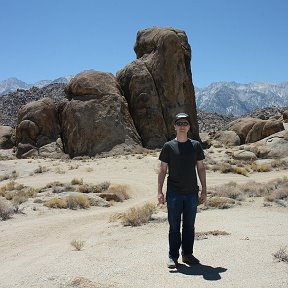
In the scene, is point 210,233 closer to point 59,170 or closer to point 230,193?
point 230,193

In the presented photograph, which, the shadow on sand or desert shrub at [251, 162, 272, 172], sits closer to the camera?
the shadow on sand

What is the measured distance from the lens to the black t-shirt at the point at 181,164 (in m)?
7.20

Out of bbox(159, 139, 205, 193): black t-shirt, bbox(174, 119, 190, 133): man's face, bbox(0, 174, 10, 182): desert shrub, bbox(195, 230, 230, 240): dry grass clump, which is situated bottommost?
bbox(0, 174, 10, 182): desert shrub

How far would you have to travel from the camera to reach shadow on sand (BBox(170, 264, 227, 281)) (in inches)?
265

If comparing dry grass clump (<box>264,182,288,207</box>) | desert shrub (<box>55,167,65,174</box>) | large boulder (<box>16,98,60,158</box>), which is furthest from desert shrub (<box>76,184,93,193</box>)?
large boulder (<box>16,98,60,158</box>)

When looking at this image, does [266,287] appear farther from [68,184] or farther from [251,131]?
[251,131]

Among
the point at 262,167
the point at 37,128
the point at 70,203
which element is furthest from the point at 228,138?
the point at 70,203

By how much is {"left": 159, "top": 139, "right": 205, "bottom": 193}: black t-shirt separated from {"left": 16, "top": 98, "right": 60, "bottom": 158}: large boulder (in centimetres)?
3364

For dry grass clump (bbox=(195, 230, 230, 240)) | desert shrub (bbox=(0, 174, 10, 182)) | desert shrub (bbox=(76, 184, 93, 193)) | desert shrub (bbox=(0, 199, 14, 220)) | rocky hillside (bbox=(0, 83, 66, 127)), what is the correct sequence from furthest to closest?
1. rocky hillside (bbox=(0, 83, 66, 127))
2. desert shrub (bbox=(0, 174, 10, 182))
3. desert shrub (bbox=(76, 184, 93, 193))
4. desert shrub (bbox=(0, 199, 14, 220))
5. dry grass clump (bbox=(195, 230, 230, 240))

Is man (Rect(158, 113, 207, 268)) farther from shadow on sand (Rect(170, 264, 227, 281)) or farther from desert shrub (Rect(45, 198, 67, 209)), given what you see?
desert shrub (Rect(45, 198, 67, 209))

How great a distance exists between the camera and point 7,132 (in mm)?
44969

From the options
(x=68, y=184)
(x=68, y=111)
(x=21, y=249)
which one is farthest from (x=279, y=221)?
(x=68, y=111)

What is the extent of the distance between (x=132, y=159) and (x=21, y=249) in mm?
22400

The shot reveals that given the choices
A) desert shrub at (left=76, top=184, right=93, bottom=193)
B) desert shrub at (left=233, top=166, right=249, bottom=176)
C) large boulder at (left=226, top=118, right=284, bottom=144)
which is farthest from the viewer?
large boulder at (left=226, top=118, right=284, bottom=144)
